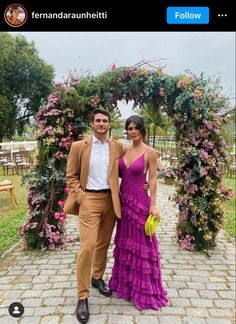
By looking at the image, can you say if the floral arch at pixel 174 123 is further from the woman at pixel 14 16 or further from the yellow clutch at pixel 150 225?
the woman at pixel 14 16

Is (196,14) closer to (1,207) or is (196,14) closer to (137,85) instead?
(137,85)

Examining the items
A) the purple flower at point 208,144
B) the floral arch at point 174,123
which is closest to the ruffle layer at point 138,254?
the floral arch at point 174,123

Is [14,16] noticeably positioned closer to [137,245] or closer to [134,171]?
[134,171]

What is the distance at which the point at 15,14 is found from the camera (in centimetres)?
238

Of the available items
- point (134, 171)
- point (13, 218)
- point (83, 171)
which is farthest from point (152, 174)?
point (13, 218)

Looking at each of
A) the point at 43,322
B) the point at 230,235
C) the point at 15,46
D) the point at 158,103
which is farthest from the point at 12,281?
the point at 15,46

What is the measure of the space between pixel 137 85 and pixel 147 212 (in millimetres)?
2167

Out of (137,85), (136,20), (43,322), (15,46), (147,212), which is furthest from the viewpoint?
(15,46)

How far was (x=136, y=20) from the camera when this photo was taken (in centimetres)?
221

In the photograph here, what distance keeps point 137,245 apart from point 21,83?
18.9 metres

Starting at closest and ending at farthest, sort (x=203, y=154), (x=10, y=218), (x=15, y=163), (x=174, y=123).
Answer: (x=203, y=154), (x=174, y=123), (x=10, y=218), (x=15, y=163)

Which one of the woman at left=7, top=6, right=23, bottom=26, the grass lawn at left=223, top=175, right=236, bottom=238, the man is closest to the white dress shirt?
the man

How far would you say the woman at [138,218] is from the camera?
10.6ft

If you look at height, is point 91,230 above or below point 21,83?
below
